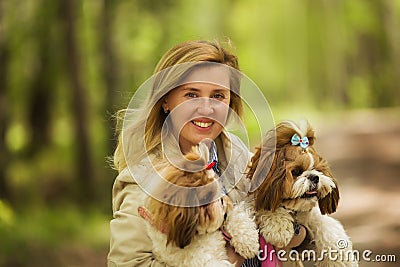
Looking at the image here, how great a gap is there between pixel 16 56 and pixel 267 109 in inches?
339

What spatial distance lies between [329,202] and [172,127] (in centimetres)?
74

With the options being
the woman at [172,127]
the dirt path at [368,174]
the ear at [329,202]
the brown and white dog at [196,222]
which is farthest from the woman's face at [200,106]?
the dirt path at [368,174]

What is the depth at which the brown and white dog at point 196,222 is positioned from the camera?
243 centimetres

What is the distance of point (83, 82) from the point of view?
1037 centimetres

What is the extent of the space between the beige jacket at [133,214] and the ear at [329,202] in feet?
1.07

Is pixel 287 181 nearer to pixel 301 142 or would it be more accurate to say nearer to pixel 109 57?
pixel 301 142

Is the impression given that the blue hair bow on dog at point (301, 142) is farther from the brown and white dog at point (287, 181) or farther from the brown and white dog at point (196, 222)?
the brown and white dog at point (196, 222)

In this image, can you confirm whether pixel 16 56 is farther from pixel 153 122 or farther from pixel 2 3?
pixel 153 122

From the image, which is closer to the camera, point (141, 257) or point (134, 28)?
point (141, 257)

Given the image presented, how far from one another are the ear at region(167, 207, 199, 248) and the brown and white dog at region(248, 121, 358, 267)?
0.35 metres

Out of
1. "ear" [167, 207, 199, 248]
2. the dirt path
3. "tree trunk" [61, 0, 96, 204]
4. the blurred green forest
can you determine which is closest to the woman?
"ear" [167, 207, 199, 248]

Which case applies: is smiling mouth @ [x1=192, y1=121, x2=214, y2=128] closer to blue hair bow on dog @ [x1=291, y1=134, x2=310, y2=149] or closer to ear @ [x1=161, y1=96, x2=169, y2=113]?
ear @ [x1=161, y1=96, x2=169, y2=113]

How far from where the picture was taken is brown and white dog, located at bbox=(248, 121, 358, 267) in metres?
2.62

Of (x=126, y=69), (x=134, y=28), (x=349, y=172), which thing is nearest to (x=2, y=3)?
(x=134, y=28)
